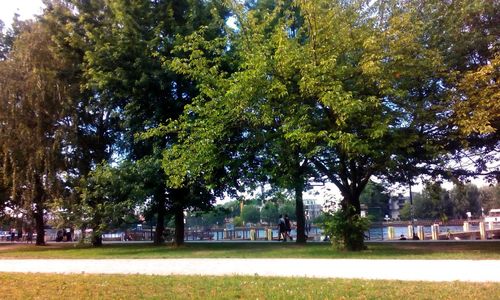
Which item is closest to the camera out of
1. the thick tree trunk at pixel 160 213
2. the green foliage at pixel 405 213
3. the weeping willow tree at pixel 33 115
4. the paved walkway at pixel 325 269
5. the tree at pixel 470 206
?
the paved walkway at pixel 325 269

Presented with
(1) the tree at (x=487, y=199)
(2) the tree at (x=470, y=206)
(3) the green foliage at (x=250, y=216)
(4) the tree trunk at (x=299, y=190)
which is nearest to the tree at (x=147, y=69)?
(4) the tree trunk at (x=299, y=190)

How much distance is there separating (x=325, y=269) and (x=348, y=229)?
20.9 feet

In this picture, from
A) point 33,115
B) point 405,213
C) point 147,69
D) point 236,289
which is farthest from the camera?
point 405,213

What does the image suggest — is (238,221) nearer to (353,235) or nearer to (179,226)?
(179,226)

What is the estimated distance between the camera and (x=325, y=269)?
1222cm

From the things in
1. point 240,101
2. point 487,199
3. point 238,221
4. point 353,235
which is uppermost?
point 240,101

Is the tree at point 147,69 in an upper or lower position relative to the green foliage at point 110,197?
upper

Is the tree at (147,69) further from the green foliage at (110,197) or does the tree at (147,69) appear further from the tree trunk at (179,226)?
the green foliage at (110,197)

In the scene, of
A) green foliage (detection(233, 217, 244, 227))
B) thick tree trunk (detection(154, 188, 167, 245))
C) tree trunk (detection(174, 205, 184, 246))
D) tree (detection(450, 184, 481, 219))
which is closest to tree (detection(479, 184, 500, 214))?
tree (detection(450, 184, 481, 219))

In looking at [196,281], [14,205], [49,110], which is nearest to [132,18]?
[49,110]

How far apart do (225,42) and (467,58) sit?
9693 millimetres

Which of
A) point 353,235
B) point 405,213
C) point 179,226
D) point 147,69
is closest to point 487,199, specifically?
point 405,213

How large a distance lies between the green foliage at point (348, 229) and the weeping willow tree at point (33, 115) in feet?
51.0

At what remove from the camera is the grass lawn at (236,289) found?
842cm
